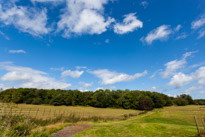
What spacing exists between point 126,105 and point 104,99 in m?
16.5

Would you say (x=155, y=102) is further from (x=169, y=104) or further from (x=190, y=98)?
(x=190, y=98)

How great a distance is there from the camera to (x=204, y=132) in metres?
10.5

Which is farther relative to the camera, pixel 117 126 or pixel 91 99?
pixel 91 99

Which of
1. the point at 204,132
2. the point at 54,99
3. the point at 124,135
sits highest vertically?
the point at 54,99

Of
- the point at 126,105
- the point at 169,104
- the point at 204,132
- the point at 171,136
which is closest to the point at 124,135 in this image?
the point at 171,136

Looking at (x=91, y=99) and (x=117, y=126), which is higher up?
(x=91, y=99)

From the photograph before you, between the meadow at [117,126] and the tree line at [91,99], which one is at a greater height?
the tree line at [91,99]

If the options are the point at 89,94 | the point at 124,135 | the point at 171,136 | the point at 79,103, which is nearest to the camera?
the point at 171,136

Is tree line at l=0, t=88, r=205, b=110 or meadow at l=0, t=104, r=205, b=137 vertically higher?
tree line at l=0, t=88, r=205, b=110

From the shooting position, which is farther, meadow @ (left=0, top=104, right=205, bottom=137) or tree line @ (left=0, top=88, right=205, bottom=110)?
tree line @ (left=0, top=88, right=205, bottom=110)

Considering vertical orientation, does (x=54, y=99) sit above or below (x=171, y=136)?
above

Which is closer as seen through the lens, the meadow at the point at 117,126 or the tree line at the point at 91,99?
the meadow at the point at 117,126

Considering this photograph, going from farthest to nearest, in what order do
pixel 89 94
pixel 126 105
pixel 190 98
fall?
pixel 190 98 → pixel 89 94 → pixel 126 105

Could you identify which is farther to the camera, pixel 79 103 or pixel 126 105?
pixel 79 103
